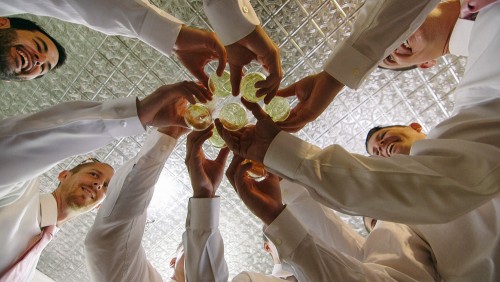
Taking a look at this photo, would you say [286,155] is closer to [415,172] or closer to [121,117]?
[415,172]

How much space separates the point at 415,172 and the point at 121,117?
942 mm

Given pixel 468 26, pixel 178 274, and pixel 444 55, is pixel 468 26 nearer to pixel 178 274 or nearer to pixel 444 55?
pixel 444 55

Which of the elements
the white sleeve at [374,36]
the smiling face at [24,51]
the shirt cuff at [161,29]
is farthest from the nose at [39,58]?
the white sleeve at [374,36]

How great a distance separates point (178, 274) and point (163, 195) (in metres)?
0.52

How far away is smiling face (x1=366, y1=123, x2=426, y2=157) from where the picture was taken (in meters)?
1.80

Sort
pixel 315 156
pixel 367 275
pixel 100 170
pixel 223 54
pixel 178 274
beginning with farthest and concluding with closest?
1. pixel 100 170
2. pixel 178 274
3. pixel 223 54
4. pixel 367 275
5. pixel 315 156

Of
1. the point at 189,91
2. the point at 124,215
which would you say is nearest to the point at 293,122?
the point at 189,91

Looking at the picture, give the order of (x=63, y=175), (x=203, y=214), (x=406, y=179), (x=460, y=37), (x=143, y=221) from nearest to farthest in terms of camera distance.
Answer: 1. (x=406, y=179)
2. (x=203, y=214)
3. (x=460, y=37)
4. (x=143, y=221)
5. (x=63, y=175)

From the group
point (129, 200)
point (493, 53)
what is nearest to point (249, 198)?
point (129, 200)

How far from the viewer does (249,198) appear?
3.88 ft

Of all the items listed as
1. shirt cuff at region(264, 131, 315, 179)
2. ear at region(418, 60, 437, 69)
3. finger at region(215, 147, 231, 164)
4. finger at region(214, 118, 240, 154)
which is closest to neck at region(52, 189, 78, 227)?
finger at region(215, 147, 231, 164)

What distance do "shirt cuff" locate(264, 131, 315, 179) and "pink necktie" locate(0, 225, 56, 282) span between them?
153 centimetres

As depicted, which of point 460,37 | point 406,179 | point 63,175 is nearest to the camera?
point 406,179

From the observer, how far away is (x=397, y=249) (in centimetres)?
133
